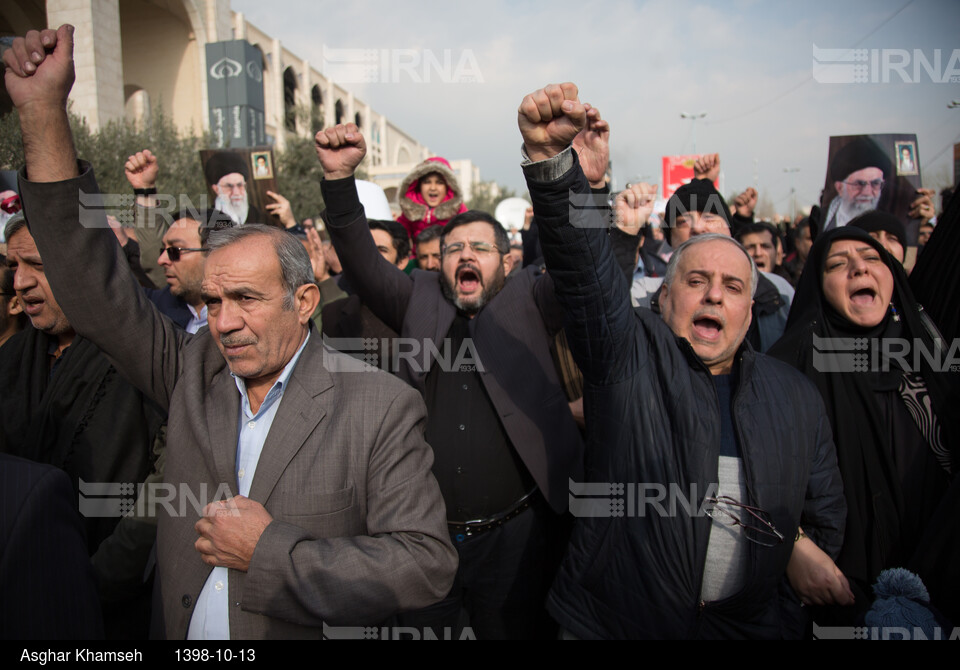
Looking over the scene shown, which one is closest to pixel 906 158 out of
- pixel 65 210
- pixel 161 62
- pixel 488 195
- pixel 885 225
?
pixel 885 225

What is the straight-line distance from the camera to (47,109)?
148 centimetres

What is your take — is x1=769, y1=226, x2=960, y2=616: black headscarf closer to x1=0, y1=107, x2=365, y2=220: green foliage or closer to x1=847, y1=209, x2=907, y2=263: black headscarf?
x1=847, y1=209, x2=907, y2=263: black headscarf

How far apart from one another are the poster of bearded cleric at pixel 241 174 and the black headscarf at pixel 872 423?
506cm

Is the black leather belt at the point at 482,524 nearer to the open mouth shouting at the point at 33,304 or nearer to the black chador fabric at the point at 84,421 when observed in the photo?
the black chador fabric at the point at 84,421

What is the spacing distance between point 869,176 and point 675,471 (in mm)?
4431

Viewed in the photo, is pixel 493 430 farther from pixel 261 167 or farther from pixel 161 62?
pixel 161 62

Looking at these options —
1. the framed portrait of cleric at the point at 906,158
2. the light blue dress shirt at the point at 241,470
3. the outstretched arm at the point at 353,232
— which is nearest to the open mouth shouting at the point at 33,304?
the light blue dress shirt at the point at 241,470

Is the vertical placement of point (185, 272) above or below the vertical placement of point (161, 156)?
below

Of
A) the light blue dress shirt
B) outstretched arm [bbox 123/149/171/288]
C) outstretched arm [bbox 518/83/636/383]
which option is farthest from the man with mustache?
outstretched arm [bbox 123/149/171/288]

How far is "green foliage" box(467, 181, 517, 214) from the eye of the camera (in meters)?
33.8

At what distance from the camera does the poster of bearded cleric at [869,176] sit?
15.2ft

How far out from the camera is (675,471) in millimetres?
1746

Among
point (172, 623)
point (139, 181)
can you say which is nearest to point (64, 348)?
point (172, 623)

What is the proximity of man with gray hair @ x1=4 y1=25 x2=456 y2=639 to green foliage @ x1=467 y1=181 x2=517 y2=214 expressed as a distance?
102 ft
